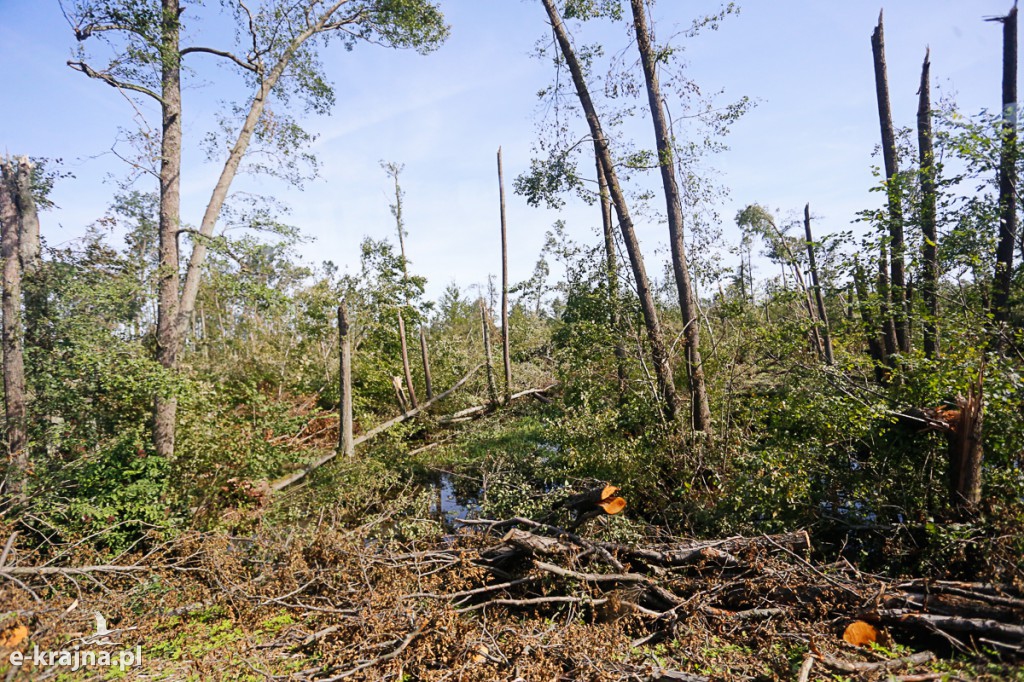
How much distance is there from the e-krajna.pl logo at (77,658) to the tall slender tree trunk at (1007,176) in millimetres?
8611

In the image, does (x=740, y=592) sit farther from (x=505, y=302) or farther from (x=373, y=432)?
(x=505, y=302)

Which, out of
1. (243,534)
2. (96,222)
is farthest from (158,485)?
(96,222)

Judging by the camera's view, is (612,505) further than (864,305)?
No

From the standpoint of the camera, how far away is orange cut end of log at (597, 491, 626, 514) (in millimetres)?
5438

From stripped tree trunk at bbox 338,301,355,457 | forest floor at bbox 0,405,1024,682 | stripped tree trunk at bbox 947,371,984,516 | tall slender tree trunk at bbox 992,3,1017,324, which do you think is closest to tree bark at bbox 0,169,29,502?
forest floor at bbox 0,405,1024,682

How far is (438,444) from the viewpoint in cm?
1368

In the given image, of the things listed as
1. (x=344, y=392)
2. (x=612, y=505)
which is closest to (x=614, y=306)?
(x=612, y=505)

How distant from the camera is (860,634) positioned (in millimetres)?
4059

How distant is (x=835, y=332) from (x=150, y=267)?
10165mm

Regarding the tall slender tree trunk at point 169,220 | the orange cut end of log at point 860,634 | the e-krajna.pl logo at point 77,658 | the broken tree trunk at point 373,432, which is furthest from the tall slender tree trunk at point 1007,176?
the tall slender tree trunk at point 169,220

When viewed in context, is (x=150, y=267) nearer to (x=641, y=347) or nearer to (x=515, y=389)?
(x=641, y=347)

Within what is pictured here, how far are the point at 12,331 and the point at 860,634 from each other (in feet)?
38.1

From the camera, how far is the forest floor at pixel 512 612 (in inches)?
155

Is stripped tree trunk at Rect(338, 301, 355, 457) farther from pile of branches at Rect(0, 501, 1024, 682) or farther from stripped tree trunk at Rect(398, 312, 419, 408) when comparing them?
pile of branches at Rect(0, 501, 1024, 682)
